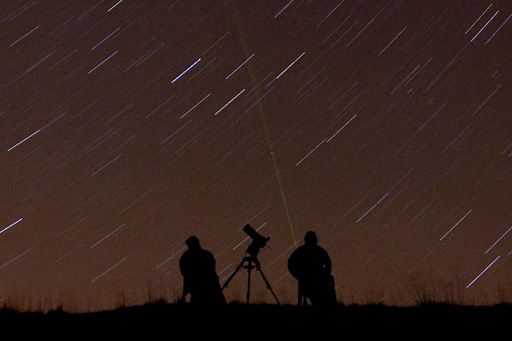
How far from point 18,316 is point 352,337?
4.62 m

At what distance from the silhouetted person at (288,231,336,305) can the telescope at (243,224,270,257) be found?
1.65 m

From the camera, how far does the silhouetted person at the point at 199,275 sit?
8.32 m

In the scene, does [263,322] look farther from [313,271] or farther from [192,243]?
[192,243]

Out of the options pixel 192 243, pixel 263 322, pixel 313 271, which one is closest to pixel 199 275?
pixel 192 243

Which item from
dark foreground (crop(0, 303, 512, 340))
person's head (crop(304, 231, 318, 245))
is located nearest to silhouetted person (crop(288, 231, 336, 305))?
person's head (crop(304, 231, 318, 245))

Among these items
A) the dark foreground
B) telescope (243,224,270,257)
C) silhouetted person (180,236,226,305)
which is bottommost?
the dark foreground

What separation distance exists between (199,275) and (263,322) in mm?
1438

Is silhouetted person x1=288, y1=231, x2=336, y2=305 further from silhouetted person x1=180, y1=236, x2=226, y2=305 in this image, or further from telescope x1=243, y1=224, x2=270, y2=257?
telescope x1=243, y1=224, x2=270, y2=257

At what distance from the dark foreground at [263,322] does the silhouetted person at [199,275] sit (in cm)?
22

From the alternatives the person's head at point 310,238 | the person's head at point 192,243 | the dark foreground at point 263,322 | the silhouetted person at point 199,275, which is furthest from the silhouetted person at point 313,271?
the person's head at point 192,243

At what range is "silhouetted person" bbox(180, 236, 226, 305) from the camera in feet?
27.3

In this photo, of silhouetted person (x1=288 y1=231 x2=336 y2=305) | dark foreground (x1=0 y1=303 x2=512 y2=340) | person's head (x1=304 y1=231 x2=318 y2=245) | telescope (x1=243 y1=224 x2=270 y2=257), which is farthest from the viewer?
telescope (x1=243 y1=224 x2=270 y2=257)

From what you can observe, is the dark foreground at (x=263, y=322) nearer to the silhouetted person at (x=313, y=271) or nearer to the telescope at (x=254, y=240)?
the silhouetted person at (x=313, y=271)

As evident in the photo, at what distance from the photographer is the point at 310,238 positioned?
840 cm
